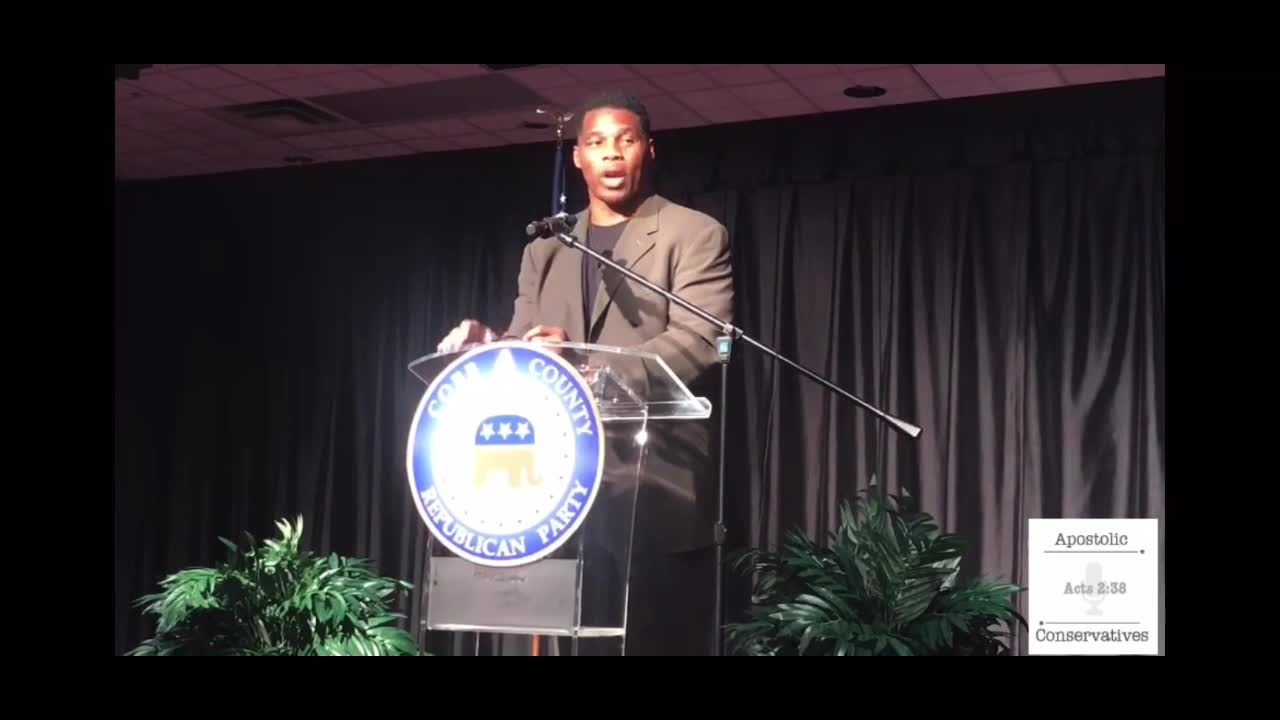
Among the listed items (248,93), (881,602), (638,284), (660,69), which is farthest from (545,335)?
(248,93)

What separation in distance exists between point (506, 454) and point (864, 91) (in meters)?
3.10

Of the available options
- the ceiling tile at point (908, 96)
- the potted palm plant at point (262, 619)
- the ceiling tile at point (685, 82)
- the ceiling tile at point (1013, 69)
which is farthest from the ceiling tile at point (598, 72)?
the potted palm plant at point (262, 619)

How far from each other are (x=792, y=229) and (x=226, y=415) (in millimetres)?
3052

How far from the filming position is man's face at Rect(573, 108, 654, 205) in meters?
3.69

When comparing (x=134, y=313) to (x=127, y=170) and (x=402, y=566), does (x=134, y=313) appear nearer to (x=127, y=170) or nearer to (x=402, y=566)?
(x=127, y=170)

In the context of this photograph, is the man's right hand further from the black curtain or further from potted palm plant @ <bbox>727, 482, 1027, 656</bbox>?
the black curtain

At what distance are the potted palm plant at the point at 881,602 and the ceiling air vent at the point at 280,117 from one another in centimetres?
316

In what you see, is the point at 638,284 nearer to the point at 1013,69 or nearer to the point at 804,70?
the point at 804,70

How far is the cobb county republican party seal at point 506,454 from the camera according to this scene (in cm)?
282

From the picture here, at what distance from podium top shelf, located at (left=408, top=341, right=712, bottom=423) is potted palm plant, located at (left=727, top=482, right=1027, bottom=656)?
852 mm

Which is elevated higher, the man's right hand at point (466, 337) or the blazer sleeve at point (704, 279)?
the blazer sleeve at point (704, 279)

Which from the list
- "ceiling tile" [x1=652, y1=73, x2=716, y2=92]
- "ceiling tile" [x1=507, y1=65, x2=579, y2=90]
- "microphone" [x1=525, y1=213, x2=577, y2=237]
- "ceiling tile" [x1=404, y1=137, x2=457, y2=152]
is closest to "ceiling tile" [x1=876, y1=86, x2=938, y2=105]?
"ceiling tile" [x1=652, y1=73, x2=716, y2=92]

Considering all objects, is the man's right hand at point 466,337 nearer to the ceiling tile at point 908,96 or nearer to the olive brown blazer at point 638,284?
the olive brown blazer at point 638,284

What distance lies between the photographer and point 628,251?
3754 mm
